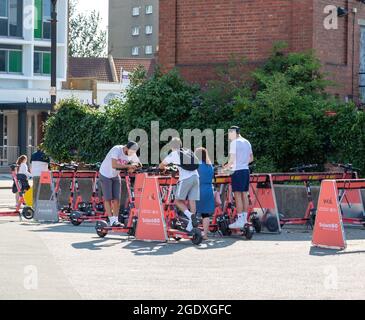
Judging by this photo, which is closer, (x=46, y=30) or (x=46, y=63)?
(x=46, y=30)

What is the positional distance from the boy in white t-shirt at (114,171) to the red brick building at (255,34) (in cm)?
853

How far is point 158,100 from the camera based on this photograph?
25734 millimetres

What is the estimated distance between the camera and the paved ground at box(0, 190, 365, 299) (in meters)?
11.3

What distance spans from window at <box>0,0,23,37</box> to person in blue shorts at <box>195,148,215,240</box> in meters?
50.5

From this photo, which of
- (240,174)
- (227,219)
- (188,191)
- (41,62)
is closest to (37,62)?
(41,62)

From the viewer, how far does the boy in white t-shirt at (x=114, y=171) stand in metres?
19.0

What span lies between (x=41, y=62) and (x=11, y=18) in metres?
3.80

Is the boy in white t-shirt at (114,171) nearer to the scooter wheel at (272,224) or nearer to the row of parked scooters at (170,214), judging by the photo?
the row of parked scooters at (170,214)

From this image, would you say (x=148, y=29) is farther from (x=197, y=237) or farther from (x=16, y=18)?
(x=197, y=237)

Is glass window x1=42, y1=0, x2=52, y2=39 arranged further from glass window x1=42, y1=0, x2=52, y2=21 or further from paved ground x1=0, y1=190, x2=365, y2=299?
paved ground x1=0, y1=190, x2=365, y2=299

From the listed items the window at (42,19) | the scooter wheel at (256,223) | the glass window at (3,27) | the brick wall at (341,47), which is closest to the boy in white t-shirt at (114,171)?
the scooter wheel at (256,223)

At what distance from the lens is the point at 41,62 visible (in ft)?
226
